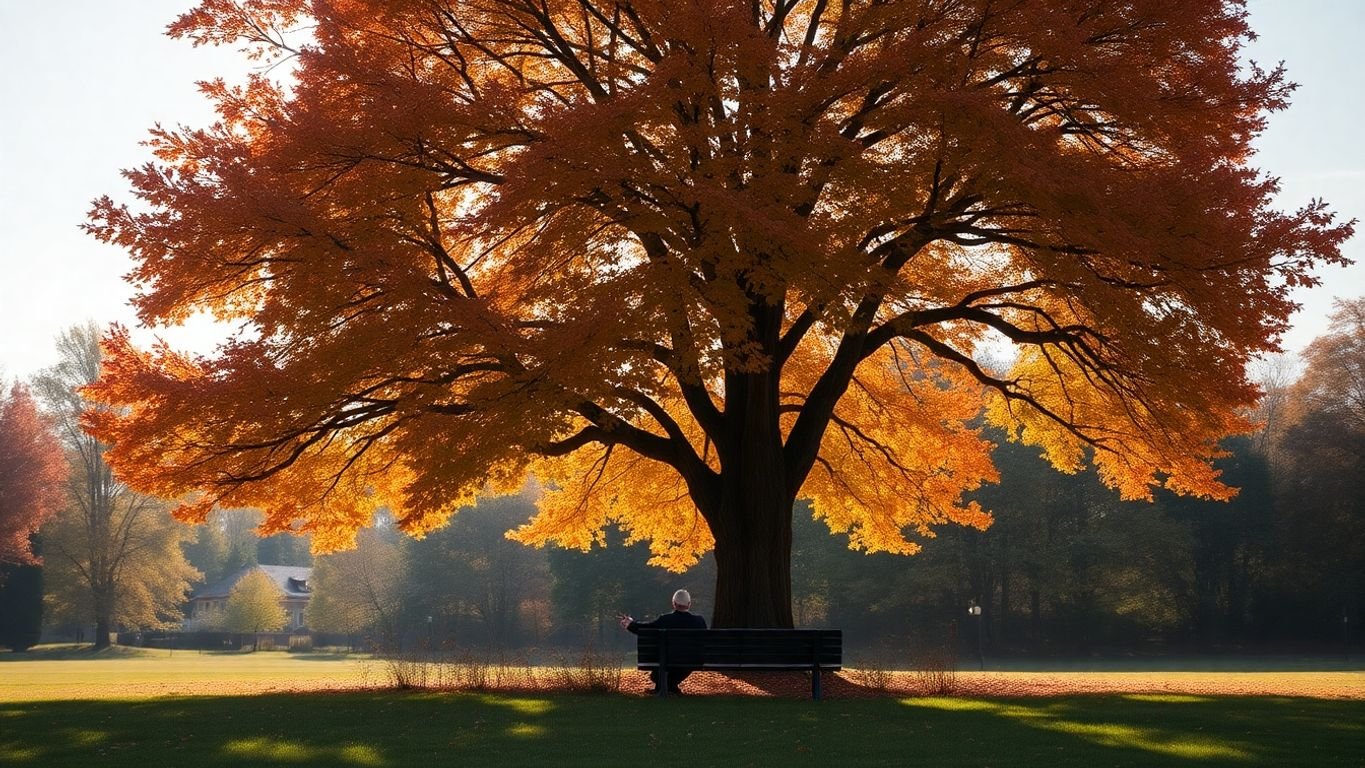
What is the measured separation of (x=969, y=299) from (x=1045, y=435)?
4273 millimetres

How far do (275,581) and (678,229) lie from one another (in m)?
82.3

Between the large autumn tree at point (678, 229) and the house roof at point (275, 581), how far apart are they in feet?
256

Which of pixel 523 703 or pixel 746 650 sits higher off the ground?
pixel 746 650

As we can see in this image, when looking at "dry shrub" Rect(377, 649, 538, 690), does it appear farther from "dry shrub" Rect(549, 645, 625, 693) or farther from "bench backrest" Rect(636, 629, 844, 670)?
"bench backrest" Rect(636, 629, 844, 670)

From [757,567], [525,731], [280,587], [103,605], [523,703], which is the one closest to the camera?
[525,731]

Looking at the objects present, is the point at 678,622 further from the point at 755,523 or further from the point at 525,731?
the point at 525,731

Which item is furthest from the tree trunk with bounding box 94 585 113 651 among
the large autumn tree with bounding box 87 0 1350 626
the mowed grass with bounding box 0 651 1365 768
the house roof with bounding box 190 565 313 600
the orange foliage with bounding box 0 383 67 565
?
the mowed grass with bounding box 0 651 1365 768

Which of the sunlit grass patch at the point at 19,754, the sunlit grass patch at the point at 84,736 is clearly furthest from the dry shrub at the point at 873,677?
the sunlit grass patch at the point at 19,754

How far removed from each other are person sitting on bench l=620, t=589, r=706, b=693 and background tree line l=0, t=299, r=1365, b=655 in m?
30.7

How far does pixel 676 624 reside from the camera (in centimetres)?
1427

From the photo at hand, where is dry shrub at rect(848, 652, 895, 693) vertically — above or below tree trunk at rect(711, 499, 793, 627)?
below

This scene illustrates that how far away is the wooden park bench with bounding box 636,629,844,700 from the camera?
43.8 feet

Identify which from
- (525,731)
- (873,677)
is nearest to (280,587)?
(873,677)

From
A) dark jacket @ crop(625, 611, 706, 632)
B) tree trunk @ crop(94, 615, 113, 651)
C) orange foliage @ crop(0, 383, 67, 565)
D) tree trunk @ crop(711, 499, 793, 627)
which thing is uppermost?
orange foliage @ crop(0, 383, 67, 565)
